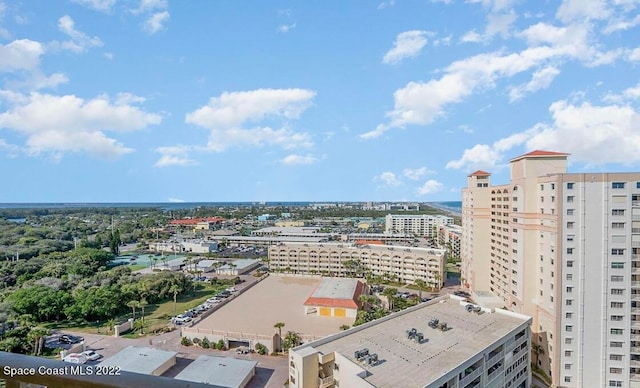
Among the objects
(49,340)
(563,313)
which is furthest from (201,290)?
(563,313)

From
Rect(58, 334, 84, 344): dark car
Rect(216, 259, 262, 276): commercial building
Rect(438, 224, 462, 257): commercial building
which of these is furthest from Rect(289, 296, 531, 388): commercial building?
Rect(438, 224, 462, 257): commercial building

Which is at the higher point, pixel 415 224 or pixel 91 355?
pixel 415 224

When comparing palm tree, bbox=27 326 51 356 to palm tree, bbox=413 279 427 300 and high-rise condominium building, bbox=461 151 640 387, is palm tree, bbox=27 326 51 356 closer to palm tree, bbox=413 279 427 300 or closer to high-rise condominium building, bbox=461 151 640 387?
high-rise condominium building, bbox=461 151 640 387

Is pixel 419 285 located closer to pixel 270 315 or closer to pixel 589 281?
pixel 270 315

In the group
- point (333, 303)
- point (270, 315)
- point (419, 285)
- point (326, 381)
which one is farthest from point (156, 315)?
point (419, 285)

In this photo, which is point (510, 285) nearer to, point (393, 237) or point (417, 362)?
point (417, 362)

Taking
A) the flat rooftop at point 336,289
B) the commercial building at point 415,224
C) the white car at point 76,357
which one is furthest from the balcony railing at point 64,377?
the commercial building at point 415,224
